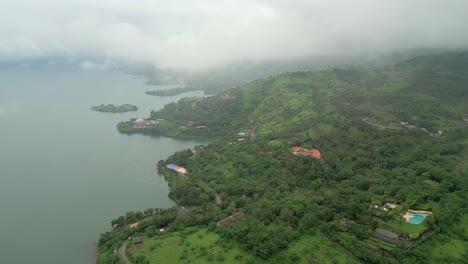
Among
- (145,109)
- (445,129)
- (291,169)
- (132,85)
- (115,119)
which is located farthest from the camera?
(132,85)

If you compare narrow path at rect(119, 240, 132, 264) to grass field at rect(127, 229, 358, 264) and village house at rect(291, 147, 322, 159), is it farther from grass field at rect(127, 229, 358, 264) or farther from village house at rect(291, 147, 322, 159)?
village house at rect(291, 147, 322, 159)

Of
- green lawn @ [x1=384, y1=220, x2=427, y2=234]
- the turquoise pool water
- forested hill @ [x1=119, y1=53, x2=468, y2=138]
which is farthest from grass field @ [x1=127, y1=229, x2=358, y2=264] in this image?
forested hill @ [x1=119, y1=53, x2=468, y2=138]

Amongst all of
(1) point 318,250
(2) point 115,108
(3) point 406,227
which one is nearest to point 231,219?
(1) point 318,250

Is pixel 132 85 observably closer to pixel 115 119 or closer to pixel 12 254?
pixel 115 119

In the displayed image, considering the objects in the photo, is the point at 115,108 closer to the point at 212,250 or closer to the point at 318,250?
the point at 212,250

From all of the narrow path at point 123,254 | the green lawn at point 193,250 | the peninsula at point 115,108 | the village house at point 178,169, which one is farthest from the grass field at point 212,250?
the peninsula at point 115,108

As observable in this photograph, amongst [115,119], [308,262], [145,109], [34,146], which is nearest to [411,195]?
[308,262]
